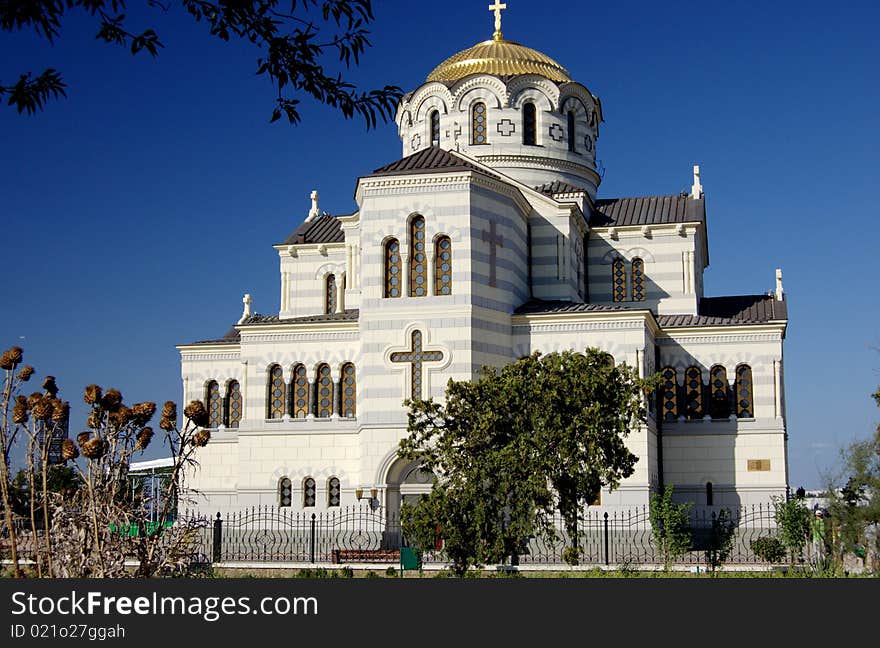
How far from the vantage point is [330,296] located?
137 ft

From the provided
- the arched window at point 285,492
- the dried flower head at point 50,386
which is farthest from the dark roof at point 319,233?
the dried flower head at point 50,386

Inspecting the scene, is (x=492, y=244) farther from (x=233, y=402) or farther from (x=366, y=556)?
(x=233, y=402)

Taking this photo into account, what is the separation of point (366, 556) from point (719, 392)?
45.2 ft

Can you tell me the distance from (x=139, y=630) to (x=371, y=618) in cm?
234

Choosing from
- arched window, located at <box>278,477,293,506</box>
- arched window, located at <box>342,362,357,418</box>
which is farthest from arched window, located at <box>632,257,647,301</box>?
arched window, located at <box>278,477,293,506</box>

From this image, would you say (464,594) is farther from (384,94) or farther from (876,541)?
(876,541)

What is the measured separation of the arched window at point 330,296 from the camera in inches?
1636

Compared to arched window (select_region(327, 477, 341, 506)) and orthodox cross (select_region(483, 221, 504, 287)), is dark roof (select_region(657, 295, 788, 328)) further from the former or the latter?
arched window (select_region(327, 477, 341, 506))

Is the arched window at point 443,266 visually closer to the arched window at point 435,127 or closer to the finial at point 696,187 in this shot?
the arched window at point 435,127

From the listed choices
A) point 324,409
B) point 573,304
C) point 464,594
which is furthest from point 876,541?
point 324,409

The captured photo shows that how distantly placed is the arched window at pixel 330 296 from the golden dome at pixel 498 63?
8.32 m

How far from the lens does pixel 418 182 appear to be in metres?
34.2

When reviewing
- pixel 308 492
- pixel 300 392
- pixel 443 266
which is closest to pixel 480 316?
→ pixel 443 266

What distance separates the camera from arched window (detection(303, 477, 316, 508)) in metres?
35.4
